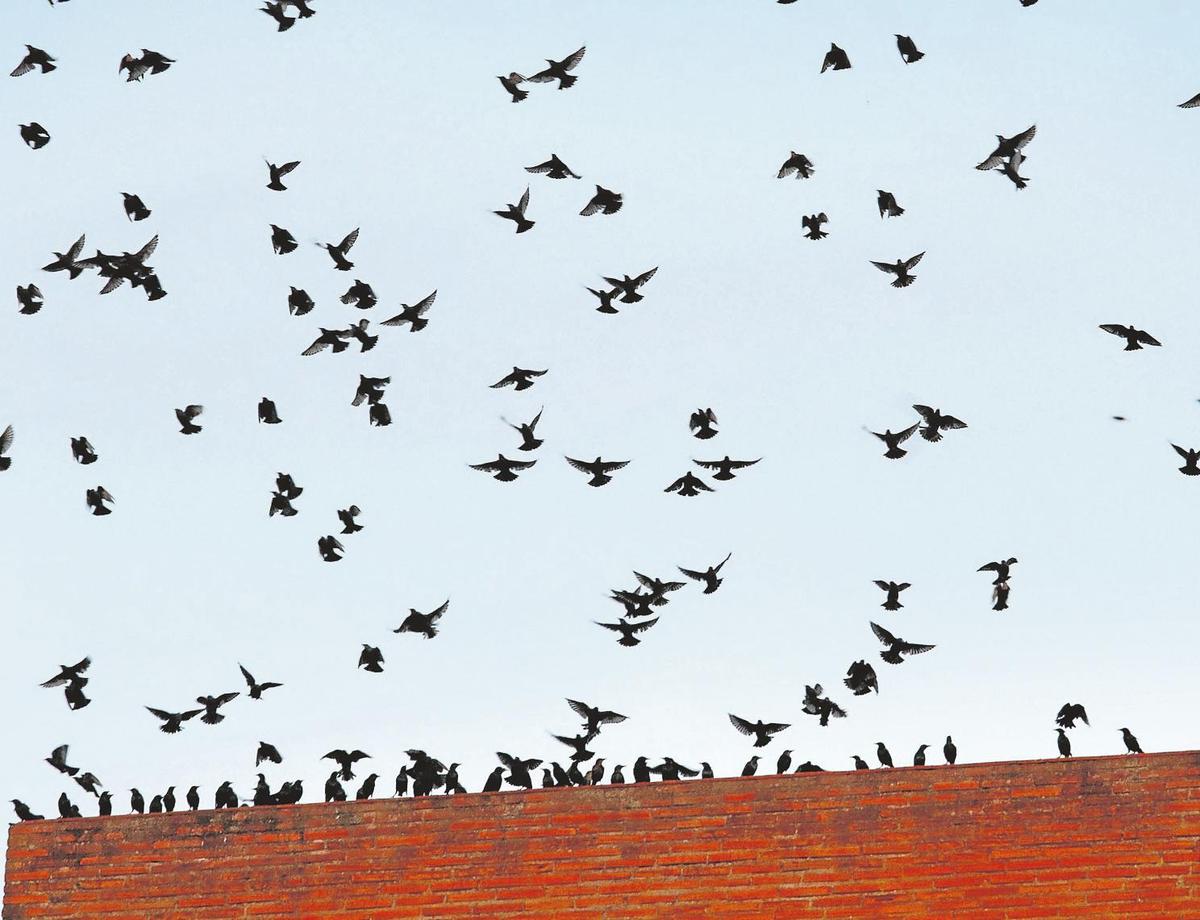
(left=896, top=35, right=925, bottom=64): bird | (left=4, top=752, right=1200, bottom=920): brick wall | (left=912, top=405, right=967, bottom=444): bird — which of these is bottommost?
(left=4, top=752, right=1200, bottom=920): brick wall

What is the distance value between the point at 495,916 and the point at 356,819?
1.67 metres

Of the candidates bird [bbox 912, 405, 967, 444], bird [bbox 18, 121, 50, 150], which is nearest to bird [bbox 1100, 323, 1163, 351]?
bird [bbox 912, 405, 967, 444]

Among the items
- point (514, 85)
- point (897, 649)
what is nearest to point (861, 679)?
point (897, 649)

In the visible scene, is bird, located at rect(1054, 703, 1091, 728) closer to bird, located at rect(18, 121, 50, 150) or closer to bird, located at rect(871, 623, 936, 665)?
bird, located at rect(871, 623, 936, 665)

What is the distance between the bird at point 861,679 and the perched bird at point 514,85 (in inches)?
288

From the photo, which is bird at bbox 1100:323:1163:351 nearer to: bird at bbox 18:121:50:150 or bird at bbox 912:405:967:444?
bird at bbox 912:405:967:444

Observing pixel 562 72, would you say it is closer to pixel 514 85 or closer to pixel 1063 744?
pixel 514 85

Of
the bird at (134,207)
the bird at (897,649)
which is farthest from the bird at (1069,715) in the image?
the bird at (134,207)

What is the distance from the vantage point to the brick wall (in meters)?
18.3

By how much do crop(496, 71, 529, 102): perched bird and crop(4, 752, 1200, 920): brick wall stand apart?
7.31 meters

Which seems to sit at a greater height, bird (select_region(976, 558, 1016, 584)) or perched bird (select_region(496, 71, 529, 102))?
perched bird (select_region(496, 71, 529, 102))

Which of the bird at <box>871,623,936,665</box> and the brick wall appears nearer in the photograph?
the brick wall

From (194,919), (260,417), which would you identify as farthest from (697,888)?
(260,417)

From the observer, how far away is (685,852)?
18938 mm
